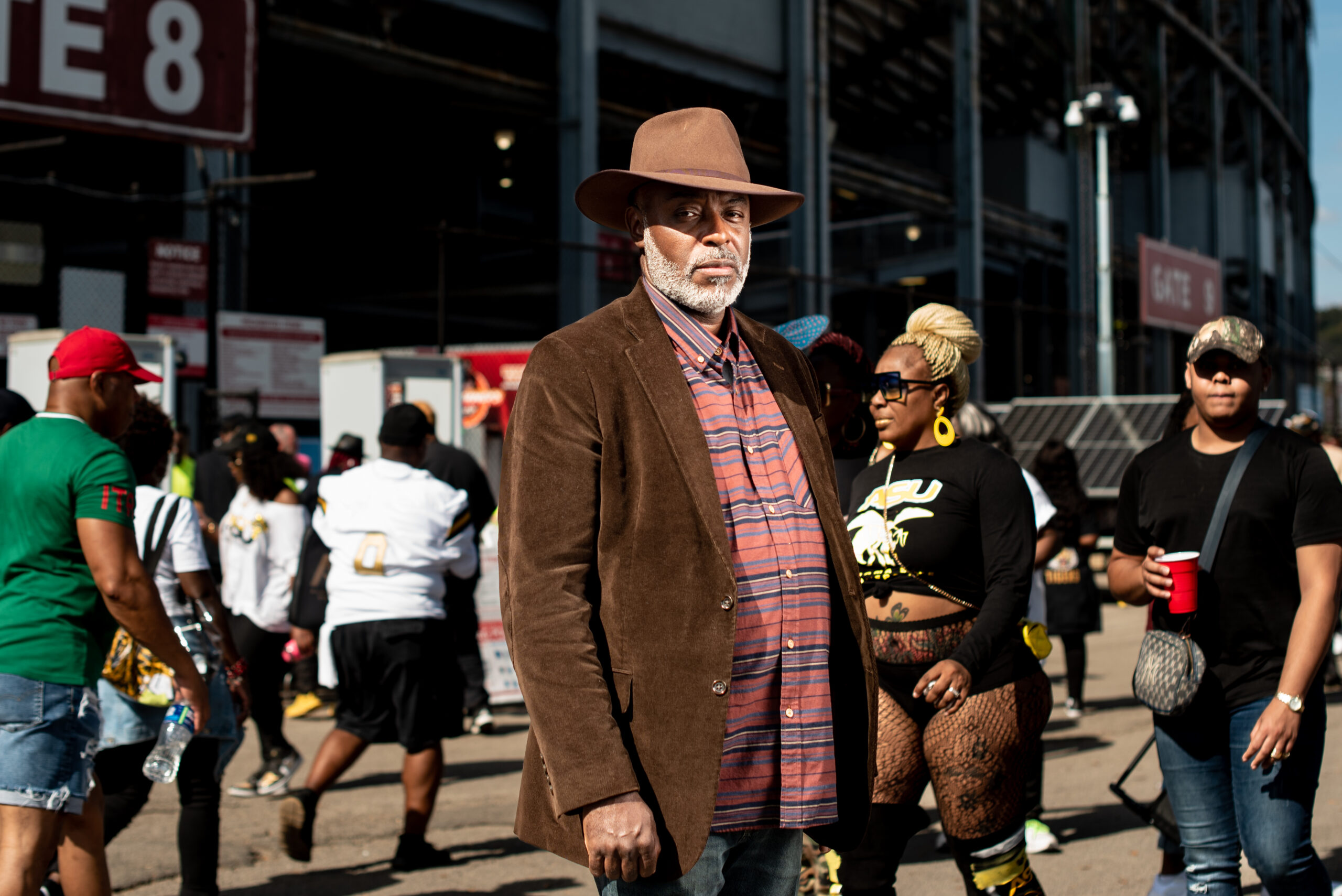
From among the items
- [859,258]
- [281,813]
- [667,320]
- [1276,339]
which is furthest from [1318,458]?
[1276,339]

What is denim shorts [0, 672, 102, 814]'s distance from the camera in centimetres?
346

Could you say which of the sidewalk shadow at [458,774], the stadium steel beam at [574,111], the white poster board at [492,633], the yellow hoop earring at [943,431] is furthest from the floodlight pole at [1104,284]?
the yellow hoop earring at [943,431]

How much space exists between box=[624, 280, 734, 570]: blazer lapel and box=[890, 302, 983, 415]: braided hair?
1.86 m

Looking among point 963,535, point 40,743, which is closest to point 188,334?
point 40,743

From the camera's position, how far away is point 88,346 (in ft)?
12.3

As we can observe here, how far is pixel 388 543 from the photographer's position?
19.2 ft

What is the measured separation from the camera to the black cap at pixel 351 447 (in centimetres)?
872

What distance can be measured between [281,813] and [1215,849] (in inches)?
145

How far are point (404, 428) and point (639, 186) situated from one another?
3661 mm

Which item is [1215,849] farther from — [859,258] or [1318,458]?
[859,258]

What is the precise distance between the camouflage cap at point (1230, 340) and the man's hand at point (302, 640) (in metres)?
5.07

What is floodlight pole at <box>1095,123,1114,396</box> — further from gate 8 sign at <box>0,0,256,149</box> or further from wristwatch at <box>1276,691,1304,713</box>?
wristwatch at <box>1276,691,1304,713</box>

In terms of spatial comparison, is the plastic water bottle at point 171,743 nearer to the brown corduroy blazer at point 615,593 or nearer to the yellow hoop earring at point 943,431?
the brown corduroy blazer at point 615,593

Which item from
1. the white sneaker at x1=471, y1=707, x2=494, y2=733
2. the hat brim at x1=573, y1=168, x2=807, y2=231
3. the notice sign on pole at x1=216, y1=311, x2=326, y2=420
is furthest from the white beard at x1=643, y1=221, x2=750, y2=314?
the notice sign on pole at x1=216, y1=311, x2=326, y2=420
